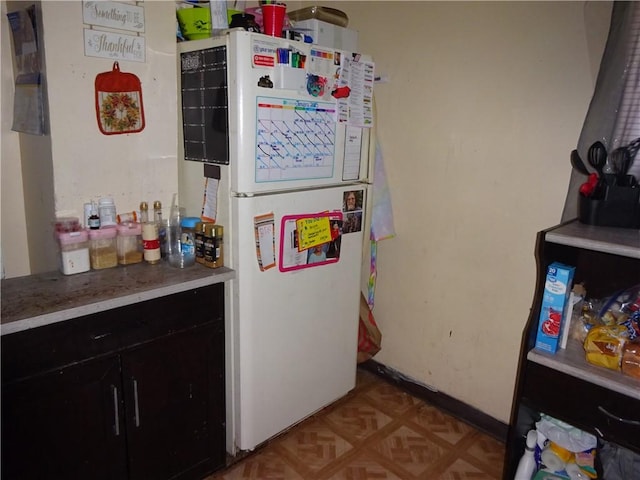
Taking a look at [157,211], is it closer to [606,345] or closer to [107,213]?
[107,213]

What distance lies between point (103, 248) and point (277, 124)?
0.76 m

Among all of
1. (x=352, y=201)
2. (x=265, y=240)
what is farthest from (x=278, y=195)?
Answer: (x=352, y=201)

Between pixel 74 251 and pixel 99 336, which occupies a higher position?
pixel 74 251

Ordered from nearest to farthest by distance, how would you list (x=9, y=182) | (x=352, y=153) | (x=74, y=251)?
(x=74, y=251), (x=9, y=182), (x=352, y=153)

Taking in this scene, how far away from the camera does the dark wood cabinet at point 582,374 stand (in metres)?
1.39

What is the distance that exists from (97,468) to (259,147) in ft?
3.89

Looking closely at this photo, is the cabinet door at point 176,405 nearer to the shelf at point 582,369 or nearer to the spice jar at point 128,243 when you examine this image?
the spice jar at point 128,243

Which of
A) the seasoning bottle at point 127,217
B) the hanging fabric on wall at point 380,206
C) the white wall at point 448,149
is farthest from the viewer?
the hanging fabric on wall at point 380,206

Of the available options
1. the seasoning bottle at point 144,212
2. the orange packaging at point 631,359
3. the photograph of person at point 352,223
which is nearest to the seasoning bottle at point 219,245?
the seasoning bottle at point 144,212

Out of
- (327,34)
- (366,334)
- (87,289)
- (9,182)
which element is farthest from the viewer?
(366,334)

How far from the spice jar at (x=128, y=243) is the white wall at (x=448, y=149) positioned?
7.2 inches

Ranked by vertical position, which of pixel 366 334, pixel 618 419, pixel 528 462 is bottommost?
pixel 528 462

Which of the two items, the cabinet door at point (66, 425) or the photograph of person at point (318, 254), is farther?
the photograph of person at point (318, 254)

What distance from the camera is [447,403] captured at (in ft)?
7.73
